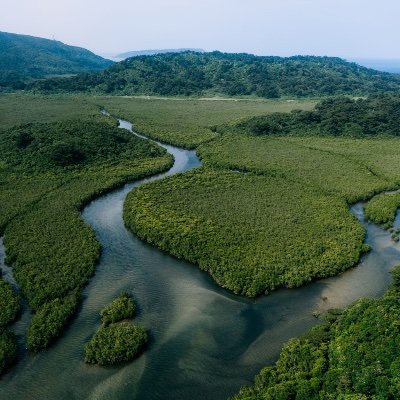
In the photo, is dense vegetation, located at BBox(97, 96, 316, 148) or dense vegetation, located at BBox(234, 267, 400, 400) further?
dense vegetation, located at BBox(97, 96, 316, 148)

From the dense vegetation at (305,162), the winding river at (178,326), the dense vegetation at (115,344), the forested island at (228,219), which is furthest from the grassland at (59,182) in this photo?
the dense vegetation at (305,162)

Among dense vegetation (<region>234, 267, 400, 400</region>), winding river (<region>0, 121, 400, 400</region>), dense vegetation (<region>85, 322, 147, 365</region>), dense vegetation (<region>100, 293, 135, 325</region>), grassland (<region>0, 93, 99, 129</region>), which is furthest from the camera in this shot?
grassland (<region>0, 93, 99, 129</region>)

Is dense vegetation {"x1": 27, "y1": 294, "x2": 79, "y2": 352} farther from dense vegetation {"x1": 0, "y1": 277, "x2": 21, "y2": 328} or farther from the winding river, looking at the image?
dense vegetation {"x1": 0, "y1": 277, "x2": 21, "y2": 328}

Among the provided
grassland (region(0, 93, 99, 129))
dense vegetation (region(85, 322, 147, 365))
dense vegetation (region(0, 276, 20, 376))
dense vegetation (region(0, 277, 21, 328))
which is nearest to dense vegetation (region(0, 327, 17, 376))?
dense vegetation (region(0, 276, 20, 376))

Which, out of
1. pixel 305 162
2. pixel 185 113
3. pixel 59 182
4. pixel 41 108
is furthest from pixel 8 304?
pixel 41 108

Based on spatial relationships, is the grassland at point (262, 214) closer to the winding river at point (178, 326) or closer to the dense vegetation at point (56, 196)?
the winding river at point (178, 326)

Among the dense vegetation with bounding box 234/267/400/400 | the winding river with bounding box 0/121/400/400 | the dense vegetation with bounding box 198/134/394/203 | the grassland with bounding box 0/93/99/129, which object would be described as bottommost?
the winding river with bounding box 0/121/400/400

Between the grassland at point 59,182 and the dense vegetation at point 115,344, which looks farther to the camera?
the grassland at point 59,182
